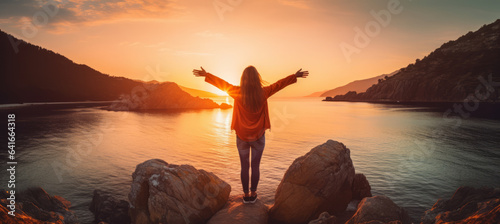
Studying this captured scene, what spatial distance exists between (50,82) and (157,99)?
8687cm

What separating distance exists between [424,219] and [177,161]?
1545 centimetres

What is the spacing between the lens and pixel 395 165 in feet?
53.3

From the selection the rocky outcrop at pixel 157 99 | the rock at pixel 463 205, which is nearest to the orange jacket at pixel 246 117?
the rock at pixel 463 205

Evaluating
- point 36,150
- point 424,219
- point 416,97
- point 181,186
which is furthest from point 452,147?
point 416,97

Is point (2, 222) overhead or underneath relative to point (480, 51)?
underneath

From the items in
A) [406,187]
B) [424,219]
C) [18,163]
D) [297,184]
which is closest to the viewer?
[297,184]

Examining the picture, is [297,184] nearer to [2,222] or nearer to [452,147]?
[2,222]

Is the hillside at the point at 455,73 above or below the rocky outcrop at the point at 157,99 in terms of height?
above

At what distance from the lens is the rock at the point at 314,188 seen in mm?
7180

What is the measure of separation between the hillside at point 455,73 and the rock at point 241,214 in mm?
135917

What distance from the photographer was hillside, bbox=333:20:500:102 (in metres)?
108

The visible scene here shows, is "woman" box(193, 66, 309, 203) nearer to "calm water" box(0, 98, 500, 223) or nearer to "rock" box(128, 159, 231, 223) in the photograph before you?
"rock" box(128, 159, 231, 223)

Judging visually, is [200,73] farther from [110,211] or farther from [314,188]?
[110,211]

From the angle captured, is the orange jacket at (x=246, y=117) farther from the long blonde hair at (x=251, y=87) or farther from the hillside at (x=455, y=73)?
the hillside at (x=455, y=73)
